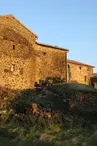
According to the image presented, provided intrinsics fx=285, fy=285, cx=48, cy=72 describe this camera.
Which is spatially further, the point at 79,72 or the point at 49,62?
the point at 79,72

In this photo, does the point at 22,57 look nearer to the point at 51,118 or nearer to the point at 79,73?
the point at 79,73

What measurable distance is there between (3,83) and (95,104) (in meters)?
18.4

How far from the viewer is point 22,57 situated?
33.8 meters

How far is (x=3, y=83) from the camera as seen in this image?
3122 cm

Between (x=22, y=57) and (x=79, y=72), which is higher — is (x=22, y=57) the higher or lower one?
the higher one

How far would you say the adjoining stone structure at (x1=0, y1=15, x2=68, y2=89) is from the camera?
31953 millimetres

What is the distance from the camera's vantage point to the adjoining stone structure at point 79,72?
146 ft

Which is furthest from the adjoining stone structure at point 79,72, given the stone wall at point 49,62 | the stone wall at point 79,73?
the stone wall at point 49,62

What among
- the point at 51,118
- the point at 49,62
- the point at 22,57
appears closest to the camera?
the point at 51,118

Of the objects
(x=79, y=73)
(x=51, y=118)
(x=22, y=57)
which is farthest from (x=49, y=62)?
(x=51, y=118)

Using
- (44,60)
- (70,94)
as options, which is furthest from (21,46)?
(70,94)

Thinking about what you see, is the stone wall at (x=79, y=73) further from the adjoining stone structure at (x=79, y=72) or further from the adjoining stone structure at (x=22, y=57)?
the adjoining stone structure at (x=22, y=57)

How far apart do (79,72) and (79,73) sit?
6.9 inches

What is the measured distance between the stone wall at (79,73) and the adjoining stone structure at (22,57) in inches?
281
